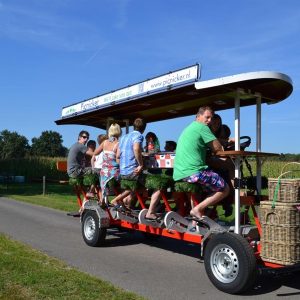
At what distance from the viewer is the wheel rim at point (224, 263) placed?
19.1ft

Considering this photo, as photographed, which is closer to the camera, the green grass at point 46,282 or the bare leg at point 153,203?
the green grass at point 46,282

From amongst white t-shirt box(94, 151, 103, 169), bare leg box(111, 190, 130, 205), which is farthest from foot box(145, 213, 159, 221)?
white t-shirt box(94, 151, 103, 169)

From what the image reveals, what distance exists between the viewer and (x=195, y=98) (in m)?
7.79

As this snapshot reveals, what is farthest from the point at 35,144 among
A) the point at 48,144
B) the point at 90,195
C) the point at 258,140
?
the point at 258,140

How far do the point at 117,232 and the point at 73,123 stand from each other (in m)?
2.84

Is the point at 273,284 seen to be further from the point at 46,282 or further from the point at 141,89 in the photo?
the point at 141,89

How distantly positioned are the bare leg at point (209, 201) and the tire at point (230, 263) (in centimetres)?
56

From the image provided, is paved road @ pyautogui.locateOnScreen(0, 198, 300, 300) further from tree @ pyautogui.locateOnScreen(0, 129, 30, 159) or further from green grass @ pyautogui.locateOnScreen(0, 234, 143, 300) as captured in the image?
tree @ pyautogui.locateOnScreen(0, 129, 30, 159)

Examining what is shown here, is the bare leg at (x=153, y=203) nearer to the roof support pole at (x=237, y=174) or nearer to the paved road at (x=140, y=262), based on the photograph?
the paved road at (x=140, y=262)

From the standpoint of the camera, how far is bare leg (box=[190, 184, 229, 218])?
657cm

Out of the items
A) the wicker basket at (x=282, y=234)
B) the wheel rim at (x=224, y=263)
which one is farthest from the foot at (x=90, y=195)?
the wicker basket at (x=282, y=234)

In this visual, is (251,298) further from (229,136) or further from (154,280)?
(229,136)

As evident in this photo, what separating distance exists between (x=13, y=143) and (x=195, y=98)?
399 feet

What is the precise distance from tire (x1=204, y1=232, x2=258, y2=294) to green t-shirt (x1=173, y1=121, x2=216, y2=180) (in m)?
1.07
